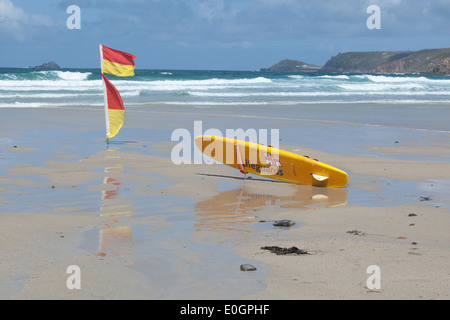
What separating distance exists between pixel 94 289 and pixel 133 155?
7.02m

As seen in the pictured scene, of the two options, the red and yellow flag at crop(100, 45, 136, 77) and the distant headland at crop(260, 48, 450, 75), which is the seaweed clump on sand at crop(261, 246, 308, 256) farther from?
the distant headland at crop(260, 48, 450, 75)

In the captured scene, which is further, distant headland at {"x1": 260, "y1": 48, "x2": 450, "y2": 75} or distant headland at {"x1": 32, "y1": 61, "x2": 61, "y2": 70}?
distant headland at {"x1": 260, "y1": 48, "x2": 450, "y2": 75}

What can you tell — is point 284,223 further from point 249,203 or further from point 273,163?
point 273,163

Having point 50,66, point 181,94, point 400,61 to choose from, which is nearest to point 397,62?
point 400,61

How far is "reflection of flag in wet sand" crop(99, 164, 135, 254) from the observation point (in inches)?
219

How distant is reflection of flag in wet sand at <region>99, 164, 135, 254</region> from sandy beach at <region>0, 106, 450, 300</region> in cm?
1

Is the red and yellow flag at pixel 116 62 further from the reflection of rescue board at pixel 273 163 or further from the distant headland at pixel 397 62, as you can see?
the distant headland at pixel 397 62

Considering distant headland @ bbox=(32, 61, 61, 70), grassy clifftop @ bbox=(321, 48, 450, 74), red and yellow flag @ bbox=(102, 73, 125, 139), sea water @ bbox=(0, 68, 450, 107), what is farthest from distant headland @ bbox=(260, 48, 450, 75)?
red and yellow flag @ bbox=(102, 73, 125, 139)

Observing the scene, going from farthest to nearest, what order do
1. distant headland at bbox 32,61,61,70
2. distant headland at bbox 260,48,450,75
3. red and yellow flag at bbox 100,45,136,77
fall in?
distant headland at bbox 260,48,450,75
distant headland at bbox 32,61,61,70
red and yellow flag at bbox 100,45,136,77

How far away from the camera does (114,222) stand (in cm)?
648

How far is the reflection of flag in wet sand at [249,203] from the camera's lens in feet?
21.6

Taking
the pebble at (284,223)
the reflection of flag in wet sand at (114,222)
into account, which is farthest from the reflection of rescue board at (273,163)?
the pebble at (284,223)

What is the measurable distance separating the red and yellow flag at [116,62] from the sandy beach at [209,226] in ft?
5.11

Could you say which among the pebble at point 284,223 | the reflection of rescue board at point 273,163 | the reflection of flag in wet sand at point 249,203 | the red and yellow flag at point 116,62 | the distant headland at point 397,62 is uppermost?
A: the distant headland at point 397,62
